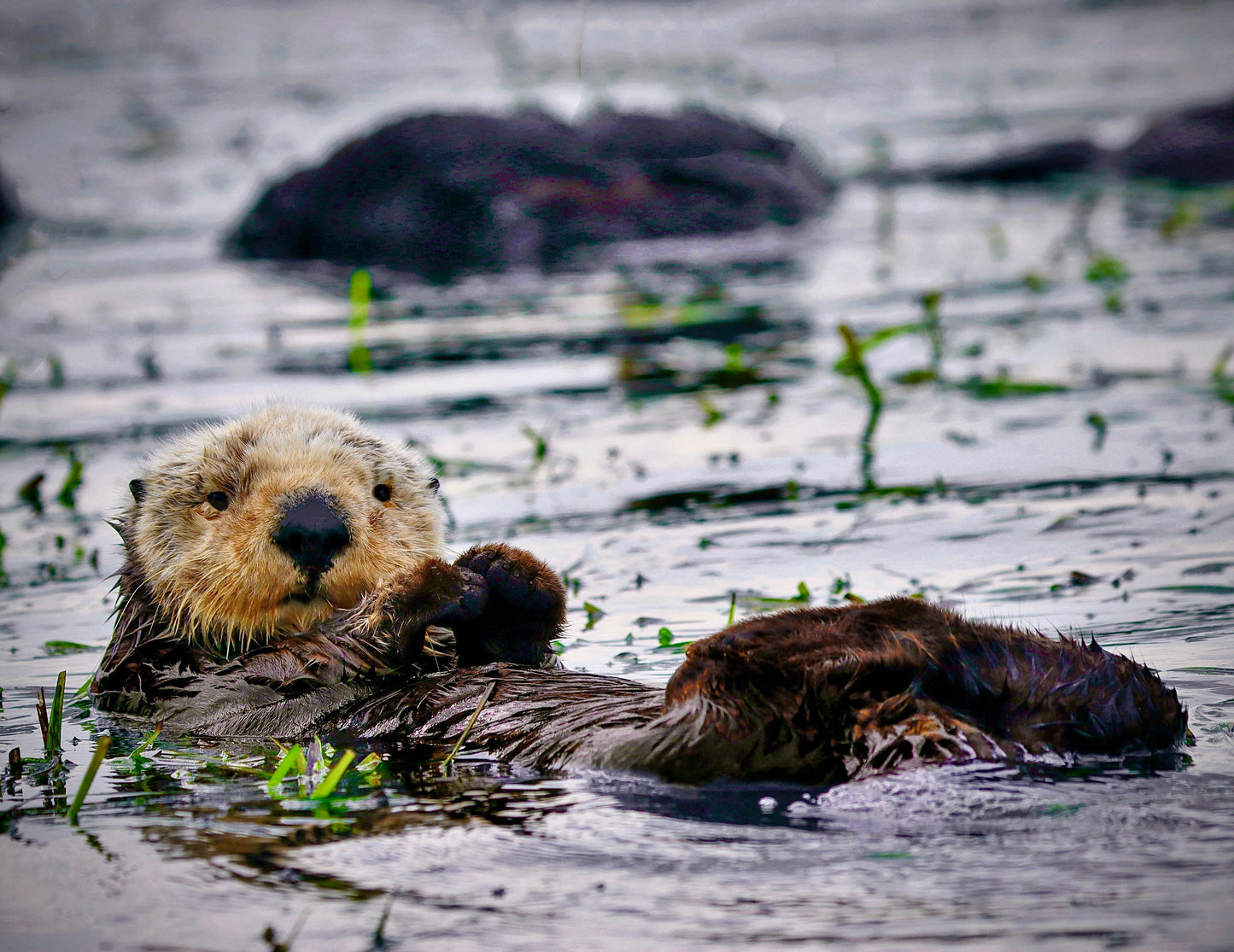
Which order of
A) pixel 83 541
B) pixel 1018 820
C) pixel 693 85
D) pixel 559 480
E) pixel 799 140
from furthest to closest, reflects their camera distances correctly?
1. pixel 693 85
2. pixel 799 140
3. pixel 559 480
4. pixel 83 541
5. pixel 1018 820

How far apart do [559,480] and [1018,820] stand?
3677 millimetres

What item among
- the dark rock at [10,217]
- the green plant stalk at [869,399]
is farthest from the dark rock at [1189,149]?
the dark rock at [10,217]

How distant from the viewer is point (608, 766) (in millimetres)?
2807

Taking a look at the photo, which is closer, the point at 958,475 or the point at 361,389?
the point at 958,475

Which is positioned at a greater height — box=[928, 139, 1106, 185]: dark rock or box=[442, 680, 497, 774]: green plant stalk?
box=[928, 139, 1106, 185]: dark rock

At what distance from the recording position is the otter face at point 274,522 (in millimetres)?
3525

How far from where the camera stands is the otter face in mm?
3525

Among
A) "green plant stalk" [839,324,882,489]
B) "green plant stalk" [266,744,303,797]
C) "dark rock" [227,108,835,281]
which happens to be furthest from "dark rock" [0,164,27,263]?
"green plant stalk" [266,744,303,797]

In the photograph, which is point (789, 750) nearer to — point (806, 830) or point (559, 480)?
point (806, 830)

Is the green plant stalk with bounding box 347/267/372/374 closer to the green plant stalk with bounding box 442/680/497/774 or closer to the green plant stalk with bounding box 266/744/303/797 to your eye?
the green plant stalk with bounding box 442/680/497/774

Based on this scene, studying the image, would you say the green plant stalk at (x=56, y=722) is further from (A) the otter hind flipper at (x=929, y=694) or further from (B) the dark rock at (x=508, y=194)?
(B) the dark rock at (x=508, y=194)

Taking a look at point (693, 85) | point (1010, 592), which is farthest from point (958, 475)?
point (693, 85)

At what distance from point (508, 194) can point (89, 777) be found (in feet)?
31.4

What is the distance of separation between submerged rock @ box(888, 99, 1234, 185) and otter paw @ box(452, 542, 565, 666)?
11894 mm
